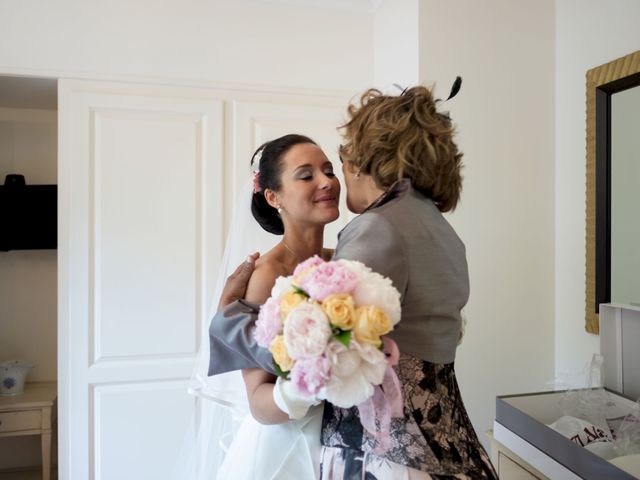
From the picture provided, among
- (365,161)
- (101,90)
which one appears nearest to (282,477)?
(365,161)

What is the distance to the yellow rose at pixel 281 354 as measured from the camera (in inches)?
26.6

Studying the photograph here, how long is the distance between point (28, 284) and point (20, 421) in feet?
2.58

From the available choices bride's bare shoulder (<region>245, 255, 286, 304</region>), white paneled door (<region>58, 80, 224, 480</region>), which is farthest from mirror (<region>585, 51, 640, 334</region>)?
white paneled door (<region>58, 80, 224, 480</region>)

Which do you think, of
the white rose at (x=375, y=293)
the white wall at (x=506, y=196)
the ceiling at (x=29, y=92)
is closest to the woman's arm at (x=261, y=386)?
the white rose at (x=375, y=293)

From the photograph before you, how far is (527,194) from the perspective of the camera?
202cm

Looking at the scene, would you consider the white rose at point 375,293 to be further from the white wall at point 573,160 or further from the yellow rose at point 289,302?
the white wall at point 573,160

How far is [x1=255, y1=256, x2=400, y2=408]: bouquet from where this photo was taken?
2.14 ft

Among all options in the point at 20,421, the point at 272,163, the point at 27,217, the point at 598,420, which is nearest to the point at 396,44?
the point at 272,163

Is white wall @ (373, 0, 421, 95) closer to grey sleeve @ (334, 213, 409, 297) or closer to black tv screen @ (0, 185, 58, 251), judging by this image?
grey sleeve @ (334, 213, 409, 297)

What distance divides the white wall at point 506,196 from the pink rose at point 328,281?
1411 mm

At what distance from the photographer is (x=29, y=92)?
236 centimetres

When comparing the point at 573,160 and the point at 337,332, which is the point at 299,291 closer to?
the point at 337,332

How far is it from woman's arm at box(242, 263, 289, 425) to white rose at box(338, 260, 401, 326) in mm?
335

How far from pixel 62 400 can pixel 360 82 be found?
2073mm
